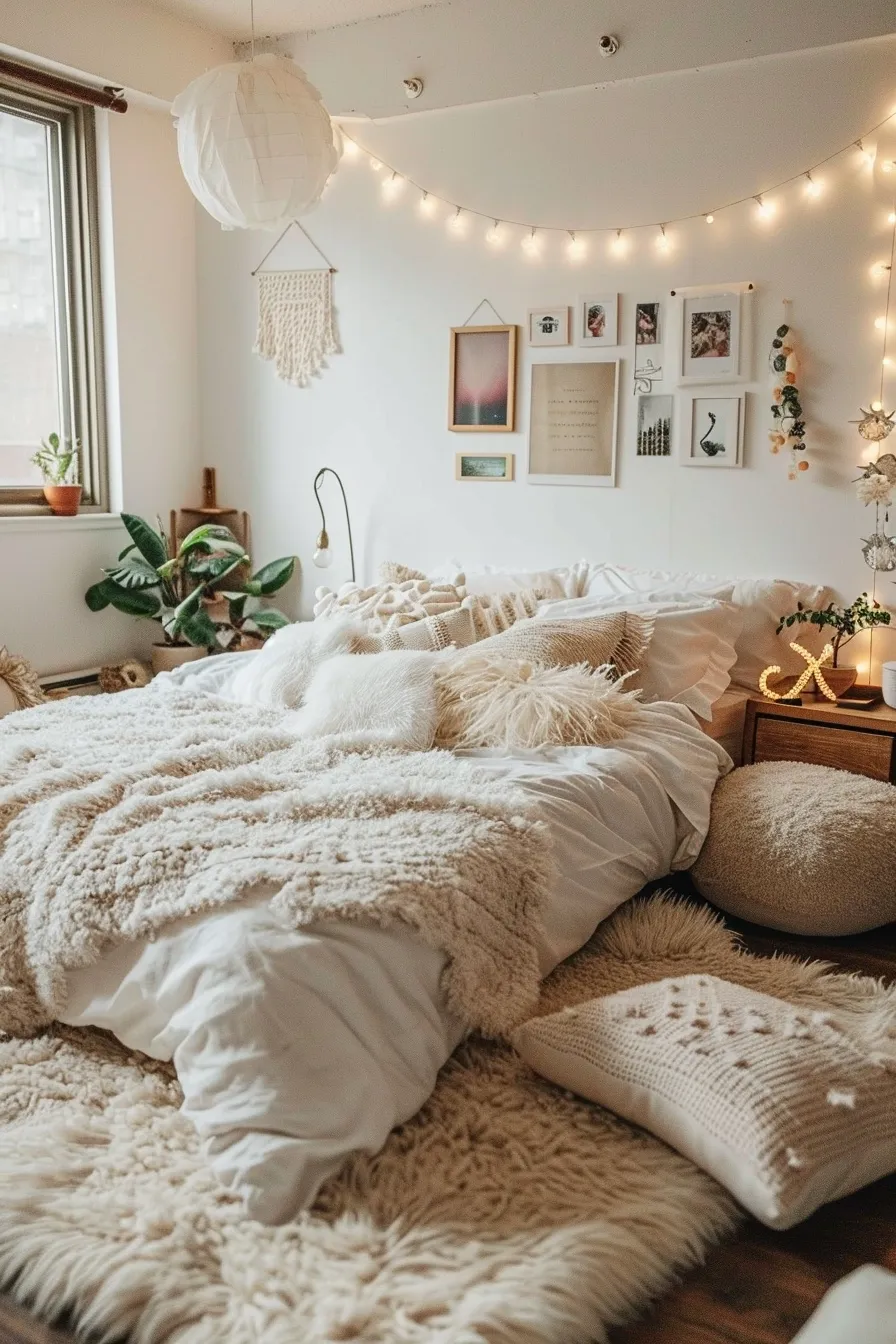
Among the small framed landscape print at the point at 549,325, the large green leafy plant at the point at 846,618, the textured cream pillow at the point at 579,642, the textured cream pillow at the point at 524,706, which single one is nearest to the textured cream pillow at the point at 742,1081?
the textured cream pillow at the point at 524,706

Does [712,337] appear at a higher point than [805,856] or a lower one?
higher

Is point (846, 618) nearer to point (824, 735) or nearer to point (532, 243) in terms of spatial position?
point (824, 735)

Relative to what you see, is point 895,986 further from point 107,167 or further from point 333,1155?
point 107,167

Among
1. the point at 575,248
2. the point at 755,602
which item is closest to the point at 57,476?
the point at 575,248

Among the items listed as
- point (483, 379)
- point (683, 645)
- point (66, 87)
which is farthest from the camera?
point (483, 379)

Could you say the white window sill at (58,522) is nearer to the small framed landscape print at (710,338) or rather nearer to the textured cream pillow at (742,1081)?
the small framed landscape print at (710,338)

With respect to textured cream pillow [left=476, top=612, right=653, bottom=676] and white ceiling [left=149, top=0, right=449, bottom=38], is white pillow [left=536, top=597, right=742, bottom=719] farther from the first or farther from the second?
white ceiling [left=149, top=0, right=449, bottom=38]

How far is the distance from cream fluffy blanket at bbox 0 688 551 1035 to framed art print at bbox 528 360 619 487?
5.34 feet

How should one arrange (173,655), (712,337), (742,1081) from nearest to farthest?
1. (742,1081)
2. (712,337)
3. (173,655)

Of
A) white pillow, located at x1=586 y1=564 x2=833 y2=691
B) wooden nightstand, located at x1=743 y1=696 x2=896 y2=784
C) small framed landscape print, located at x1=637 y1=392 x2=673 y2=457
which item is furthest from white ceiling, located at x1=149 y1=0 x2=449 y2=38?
wooden nightstand, located at x1=743 y1=696 x2=896 y2=784

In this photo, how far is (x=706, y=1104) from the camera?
1790 mm

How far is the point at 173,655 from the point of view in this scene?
4.27 meters

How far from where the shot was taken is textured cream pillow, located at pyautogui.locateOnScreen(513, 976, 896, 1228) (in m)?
1.70

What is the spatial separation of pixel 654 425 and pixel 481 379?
2.15 feet
